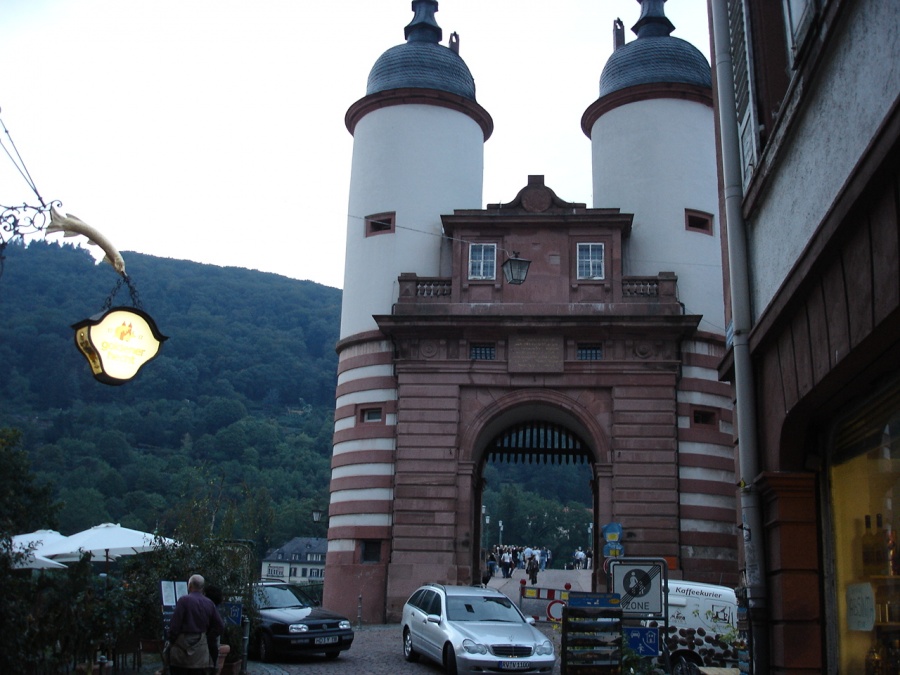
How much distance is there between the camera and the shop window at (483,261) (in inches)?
1283

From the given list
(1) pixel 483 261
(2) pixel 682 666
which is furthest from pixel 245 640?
(1) pixel 483 261

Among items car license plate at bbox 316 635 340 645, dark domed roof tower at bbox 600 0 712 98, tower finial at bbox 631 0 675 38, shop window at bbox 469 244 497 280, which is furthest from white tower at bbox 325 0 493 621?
car license plate at bbox 316 635 340 645

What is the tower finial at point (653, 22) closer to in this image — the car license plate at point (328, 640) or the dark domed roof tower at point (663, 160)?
the dark domed roof tower at point (663, 160)

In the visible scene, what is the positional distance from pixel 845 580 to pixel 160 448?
10087 cm

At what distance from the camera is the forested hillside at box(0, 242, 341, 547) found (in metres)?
71.1

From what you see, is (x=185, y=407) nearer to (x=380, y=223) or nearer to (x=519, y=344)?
(x=380, y=223)

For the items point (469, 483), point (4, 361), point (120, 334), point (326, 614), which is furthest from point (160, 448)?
point (120, 334)

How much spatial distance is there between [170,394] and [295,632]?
9445 centimetres

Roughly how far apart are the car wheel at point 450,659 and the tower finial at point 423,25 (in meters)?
25.3

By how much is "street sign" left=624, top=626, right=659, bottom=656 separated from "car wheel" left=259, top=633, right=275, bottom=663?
27.2 ft

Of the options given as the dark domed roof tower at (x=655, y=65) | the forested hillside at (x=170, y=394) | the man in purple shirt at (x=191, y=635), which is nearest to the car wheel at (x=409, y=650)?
the man in purple shirt at (x=191, y=635)

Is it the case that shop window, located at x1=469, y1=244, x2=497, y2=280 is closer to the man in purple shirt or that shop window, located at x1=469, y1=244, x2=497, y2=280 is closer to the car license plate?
the car license plate

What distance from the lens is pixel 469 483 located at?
30.7 metres

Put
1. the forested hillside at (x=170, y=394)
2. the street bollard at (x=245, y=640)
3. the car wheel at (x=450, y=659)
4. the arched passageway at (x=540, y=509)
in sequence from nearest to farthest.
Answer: the street bollard at (x=245, y=640) < the car wheel at (x=450, y=659) < the forested hillside at (x=170, y=394) < the arched passageway at (x=540, y=509)
